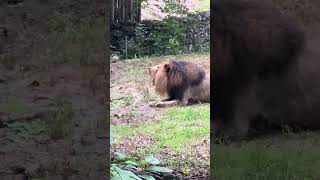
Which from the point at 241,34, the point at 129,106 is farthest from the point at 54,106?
the point at 129,106

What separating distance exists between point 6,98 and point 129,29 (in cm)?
268

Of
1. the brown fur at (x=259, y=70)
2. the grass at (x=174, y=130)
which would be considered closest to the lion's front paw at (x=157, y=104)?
the grass at (x=174, y=130)

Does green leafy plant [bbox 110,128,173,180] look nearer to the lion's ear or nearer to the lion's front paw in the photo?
the lion's front paw

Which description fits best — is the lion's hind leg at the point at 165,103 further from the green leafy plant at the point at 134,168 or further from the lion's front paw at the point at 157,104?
the green leafy plant at the point at 134,168

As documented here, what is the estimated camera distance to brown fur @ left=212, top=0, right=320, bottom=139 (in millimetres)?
1789

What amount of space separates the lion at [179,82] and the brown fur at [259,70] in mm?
1789

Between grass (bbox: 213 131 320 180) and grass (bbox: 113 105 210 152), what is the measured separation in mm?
1008

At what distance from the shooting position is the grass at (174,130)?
291 cm

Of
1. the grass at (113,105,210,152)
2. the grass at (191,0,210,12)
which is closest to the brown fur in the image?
the grass at (113,105,210,152)

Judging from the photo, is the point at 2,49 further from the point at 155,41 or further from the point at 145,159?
the point at 155,41

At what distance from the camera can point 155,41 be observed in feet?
14.0

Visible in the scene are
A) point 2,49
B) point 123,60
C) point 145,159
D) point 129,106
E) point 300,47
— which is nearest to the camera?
point 2,49

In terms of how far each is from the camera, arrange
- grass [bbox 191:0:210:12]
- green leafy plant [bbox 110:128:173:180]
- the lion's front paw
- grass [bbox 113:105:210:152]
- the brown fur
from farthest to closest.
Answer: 1. grass [bbox 191:0:210:12]
2. the lion's front paw
3. grass [bbox 113:105:210:152]
4. green leafy plant [bbox 110:128:173:180]
5. the brown fur

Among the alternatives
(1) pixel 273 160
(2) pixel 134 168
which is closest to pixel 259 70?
(1) pixel 273 160
